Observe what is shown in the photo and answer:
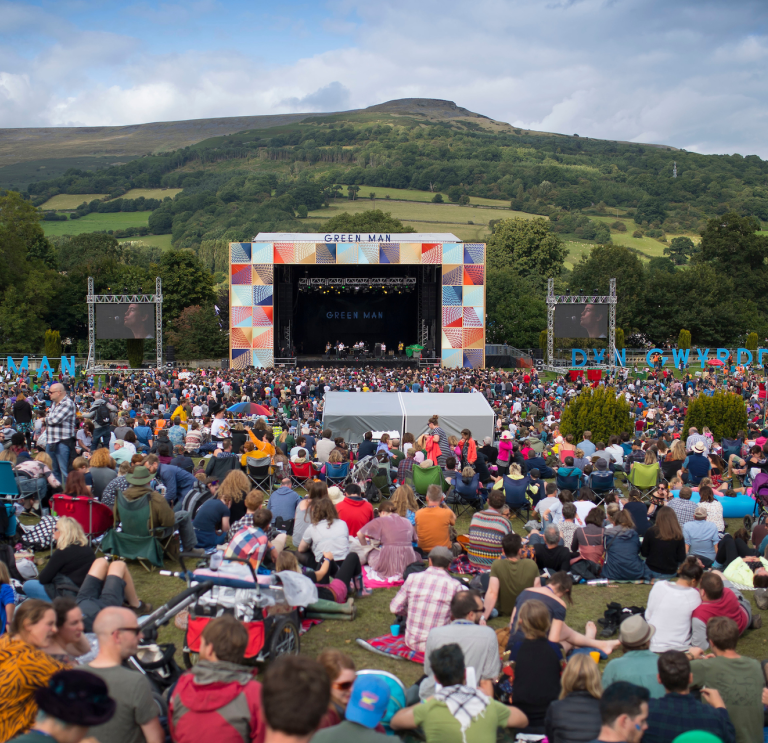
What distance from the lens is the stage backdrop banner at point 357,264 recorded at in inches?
1220

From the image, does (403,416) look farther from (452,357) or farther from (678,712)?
(452,357)

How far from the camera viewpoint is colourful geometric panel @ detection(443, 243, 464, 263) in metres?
31.2

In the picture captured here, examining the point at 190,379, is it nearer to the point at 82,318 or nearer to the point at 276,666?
the point at 276,666

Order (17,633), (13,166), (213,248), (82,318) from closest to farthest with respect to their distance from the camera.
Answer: (17,633) → (82,318) → (213,248) → (13,166)

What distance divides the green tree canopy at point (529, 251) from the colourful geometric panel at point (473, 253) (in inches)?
970

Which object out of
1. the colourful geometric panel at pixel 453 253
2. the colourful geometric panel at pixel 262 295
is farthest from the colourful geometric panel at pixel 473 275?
the colourful geometric panel at pixel 262 295

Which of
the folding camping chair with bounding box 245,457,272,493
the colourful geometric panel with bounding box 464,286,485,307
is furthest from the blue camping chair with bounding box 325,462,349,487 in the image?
the colourful geometric panel with bounding box 464,286,485,307

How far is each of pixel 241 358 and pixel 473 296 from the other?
1068cm

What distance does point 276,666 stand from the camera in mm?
2357

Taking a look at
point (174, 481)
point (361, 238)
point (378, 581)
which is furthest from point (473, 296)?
point (378, 581)

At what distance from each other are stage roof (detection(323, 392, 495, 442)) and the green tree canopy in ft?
149

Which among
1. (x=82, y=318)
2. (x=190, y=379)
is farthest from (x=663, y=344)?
(x=82, y=318)

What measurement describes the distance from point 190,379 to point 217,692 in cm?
2008

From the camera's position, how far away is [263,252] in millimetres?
31094
